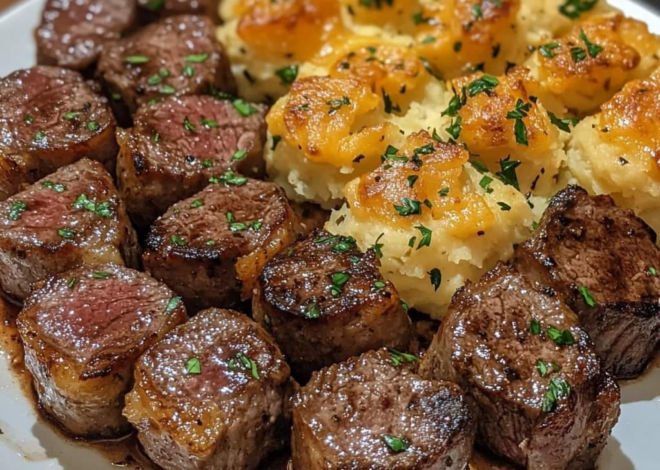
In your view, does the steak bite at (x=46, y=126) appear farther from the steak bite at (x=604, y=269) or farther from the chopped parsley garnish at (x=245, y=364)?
the steak bite at (x=604, y=269)

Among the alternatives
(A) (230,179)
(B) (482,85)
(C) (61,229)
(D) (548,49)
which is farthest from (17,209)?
(D) (548,49)

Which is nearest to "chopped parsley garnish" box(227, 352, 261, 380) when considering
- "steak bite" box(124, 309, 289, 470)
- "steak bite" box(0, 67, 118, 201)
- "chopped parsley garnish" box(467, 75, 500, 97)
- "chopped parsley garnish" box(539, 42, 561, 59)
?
"steak bite" box(124, 309, 289, 470)

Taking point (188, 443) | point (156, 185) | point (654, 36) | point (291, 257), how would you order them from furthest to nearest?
point (654, 36) < point (156, 185) < point (291, 257) < point (188, 443)

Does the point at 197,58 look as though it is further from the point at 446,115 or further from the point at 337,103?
the point at 446,115

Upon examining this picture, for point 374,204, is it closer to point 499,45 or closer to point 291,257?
point 291,257

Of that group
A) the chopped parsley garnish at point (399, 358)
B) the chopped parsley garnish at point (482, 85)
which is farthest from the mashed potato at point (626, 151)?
the chopped parsley garnish at point (399, 358)

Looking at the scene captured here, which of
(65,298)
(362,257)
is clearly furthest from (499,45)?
(65,298)
